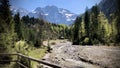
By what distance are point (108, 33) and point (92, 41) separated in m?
5.78

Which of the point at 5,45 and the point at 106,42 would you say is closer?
the point at 5,45

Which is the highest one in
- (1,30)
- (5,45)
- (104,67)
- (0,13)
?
(0,13)

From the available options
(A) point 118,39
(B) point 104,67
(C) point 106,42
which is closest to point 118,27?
(A) point 118,39

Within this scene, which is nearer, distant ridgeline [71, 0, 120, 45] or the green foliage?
distant ridgeline [71, 0, 120, 45]

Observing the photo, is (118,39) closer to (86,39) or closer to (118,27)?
(118,27)

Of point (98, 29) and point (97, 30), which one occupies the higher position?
point (98, 29)

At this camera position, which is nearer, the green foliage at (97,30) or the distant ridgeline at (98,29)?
the distant ridgeline at (98,29)

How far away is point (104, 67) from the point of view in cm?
2936

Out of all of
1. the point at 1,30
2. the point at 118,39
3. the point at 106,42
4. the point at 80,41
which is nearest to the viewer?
the point at 1,30

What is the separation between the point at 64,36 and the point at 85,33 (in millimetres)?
89599

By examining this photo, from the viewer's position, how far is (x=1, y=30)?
938 inches

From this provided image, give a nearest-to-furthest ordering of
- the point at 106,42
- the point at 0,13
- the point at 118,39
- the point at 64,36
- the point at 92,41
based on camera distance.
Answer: the point at 0,13
the point at 118,39
the point at 106,42
the point at 92,41
the point at 64,36

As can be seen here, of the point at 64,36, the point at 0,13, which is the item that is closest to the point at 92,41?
the point at 0,13

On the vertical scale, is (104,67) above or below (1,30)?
below
